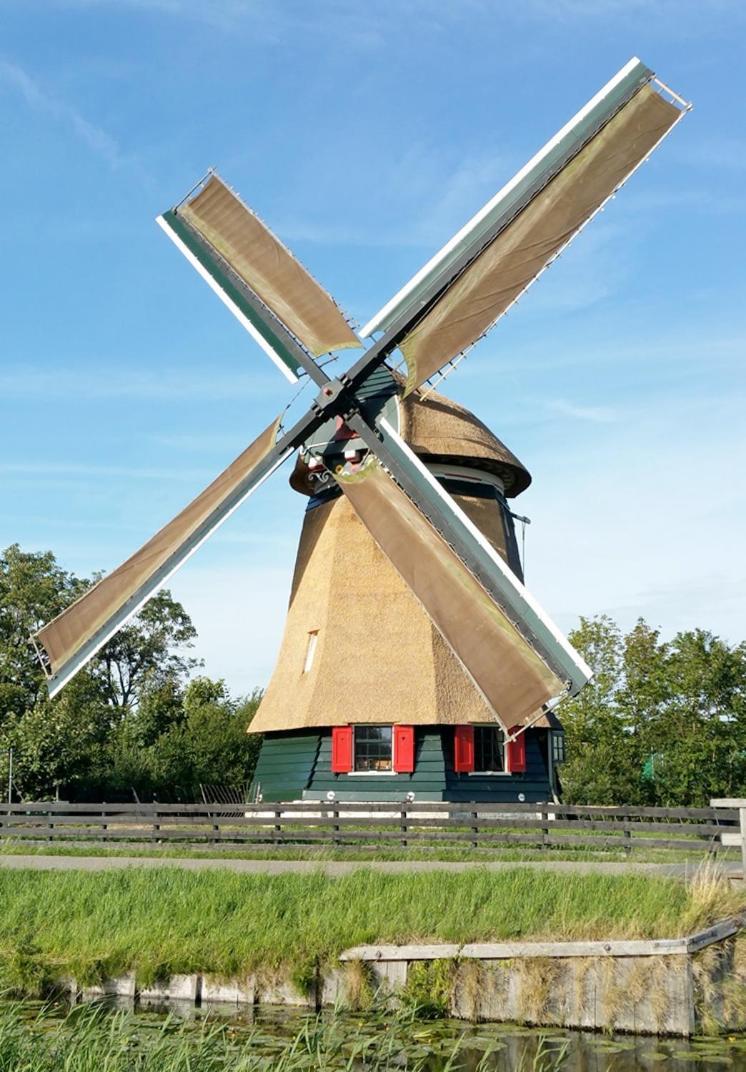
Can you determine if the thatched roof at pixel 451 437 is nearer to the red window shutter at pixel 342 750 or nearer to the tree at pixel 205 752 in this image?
the red window shutter at pixel 342 750

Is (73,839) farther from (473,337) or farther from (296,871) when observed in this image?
(473,337)

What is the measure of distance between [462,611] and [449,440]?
456 cm

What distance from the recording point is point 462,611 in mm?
14133

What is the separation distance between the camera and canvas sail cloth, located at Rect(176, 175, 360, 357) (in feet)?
56.7

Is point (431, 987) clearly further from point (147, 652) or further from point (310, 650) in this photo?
point (147, 652)

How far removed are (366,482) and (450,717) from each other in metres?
3.75

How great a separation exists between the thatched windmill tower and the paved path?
3.40 meters

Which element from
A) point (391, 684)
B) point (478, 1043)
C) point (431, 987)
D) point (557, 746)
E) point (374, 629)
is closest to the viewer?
point (478, 1043)

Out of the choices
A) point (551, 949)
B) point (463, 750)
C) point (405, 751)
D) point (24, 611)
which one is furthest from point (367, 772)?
point (24, 611)

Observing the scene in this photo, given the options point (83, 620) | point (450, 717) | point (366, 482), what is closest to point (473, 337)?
point (366, 482)

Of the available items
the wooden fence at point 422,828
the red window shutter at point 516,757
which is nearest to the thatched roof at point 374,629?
the red window shutter at point 516,757

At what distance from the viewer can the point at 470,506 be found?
18406 millimetres

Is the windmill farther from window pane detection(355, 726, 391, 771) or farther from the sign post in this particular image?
the sign post

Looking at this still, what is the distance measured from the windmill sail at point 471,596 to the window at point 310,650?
310cm
